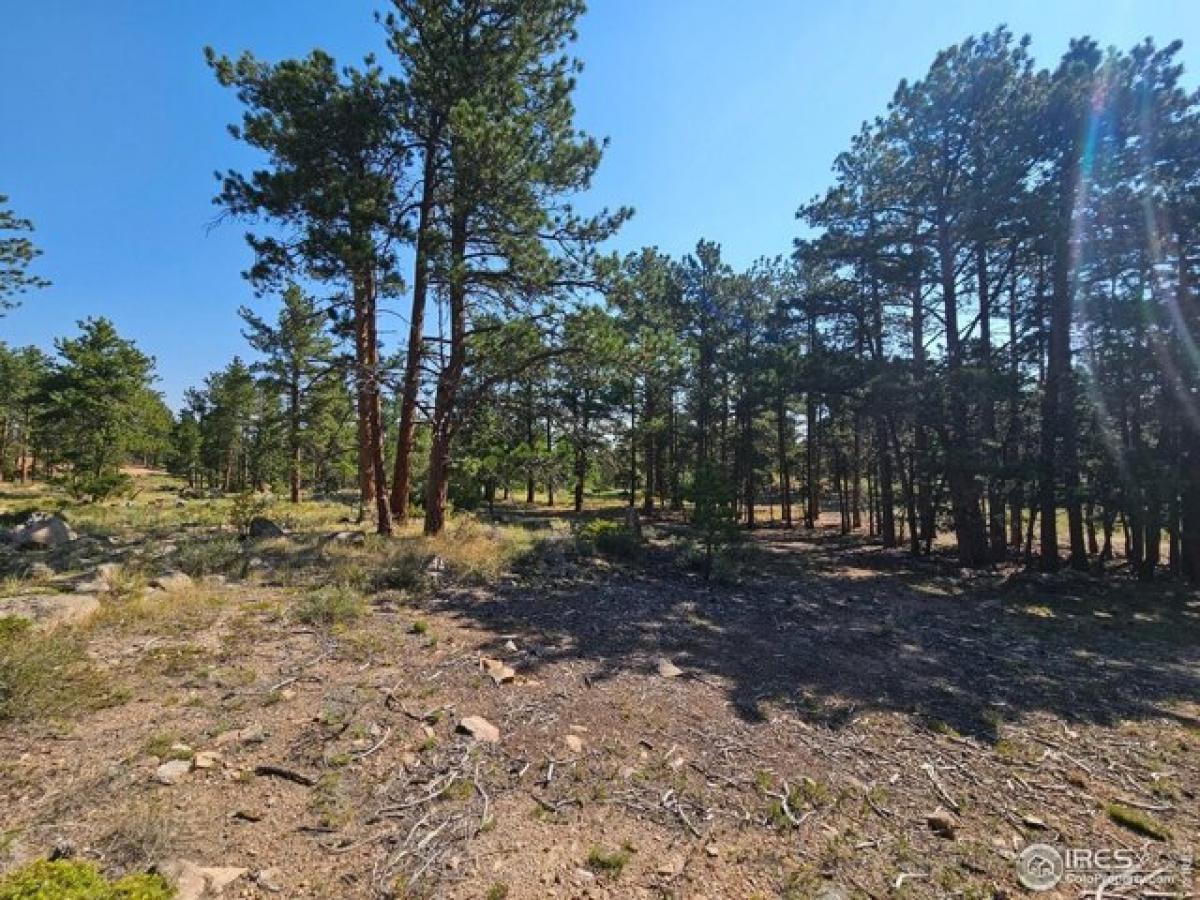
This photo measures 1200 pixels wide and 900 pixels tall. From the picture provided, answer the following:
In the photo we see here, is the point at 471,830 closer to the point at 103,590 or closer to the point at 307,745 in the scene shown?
the point at 307,745

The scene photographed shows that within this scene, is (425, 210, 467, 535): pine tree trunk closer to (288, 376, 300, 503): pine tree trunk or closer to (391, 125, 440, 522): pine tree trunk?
(391, 125, 440, 522): pine tree trunk

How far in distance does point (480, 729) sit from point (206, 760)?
5.95 feet

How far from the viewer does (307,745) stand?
388cm

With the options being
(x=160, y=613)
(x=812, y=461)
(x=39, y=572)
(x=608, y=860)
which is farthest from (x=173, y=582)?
(x=812, y=461)

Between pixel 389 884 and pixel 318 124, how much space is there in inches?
440

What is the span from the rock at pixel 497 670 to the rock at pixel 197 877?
9.02ft

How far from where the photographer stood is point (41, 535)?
32.1ft

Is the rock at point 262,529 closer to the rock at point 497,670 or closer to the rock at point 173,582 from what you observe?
the rock at point 173,582

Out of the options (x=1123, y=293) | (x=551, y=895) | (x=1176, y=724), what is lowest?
(x=1176, y=724)

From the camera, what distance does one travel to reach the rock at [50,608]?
535 cm

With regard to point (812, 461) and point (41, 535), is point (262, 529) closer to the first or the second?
point (41, 535)

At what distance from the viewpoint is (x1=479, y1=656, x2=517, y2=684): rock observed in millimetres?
5324

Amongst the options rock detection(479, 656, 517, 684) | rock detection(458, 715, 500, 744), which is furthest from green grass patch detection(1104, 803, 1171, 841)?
rock detection(479, 656, 517, 684)

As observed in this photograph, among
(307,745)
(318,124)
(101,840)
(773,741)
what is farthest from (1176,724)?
(318,124)
